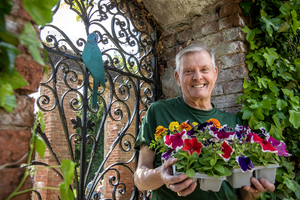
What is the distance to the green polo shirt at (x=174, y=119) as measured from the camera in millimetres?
1293

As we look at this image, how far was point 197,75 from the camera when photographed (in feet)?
4.91

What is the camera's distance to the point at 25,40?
421 millimetres

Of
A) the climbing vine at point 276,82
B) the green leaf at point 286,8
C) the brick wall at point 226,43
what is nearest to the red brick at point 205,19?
the brick wall at point 226,43

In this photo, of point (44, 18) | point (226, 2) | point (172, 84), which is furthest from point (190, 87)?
point (44, 18)

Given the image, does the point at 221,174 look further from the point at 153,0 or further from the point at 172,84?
the point at 153,0

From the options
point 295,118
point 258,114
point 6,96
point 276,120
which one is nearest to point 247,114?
point 258,114

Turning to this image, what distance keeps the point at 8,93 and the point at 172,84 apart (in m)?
1.81

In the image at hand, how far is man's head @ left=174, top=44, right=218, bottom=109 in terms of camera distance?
1513 millimetres

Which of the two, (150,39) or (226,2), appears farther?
(150,39)

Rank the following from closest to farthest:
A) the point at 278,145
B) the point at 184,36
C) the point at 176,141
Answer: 1. the point at 176,141
2. the point at 278,145
3. the point at 184,36

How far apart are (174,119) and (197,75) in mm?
324

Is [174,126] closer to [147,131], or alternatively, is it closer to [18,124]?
[147,131]

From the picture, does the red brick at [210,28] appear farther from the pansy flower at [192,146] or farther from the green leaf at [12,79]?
the green leaf at [12,79]

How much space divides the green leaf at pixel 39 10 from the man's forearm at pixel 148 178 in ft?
2.69
